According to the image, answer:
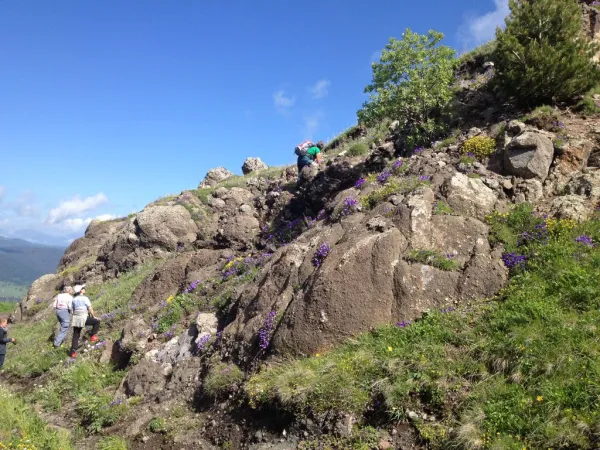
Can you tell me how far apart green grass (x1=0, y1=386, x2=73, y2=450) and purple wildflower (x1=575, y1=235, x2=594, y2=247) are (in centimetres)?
1112

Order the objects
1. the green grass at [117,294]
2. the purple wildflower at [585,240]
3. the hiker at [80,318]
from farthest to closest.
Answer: the green grass at [117,294], the hiker at [80,318], the purple wildflower at [585,240]

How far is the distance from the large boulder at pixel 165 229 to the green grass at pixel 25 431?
575 inches

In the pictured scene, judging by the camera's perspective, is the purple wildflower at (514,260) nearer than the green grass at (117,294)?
Yes

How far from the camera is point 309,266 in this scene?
9.78 metres

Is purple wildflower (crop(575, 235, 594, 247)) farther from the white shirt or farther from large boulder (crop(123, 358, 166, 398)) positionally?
the white shirt

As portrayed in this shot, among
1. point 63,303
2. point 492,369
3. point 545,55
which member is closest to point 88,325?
point 63,303

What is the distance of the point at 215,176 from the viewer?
145ft

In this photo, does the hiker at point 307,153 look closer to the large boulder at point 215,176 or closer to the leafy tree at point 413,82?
the leafy tree at point 413,82

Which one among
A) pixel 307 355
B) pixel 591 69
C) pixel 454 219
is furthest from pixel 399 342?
pixel 591 69

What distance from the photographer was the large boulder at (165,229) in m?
24.7

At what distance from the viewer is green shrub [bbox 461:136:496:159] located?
490 inches

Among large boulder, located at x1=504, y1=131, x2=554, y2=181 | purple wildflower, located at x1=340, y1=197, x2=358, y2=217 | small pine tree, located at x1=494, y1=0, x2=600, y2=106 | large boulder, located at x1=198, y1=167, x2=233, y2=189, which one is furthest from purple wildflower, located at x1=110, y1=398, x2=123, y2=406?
large boulder, located at x1=198, y1=167, x2=233, y2=189

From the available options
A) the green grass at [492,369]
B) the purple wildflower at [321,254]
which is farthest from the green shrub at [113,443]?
the purple wildflower at [321,254]

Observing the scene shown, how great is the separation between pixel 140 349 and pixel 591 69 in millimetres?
17118
